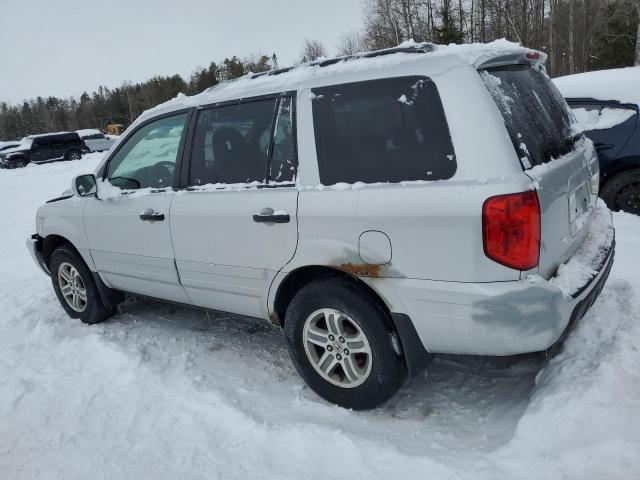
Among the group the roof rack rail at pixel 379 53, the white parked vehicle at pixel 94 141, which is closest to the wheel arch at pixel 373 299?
the roof rack rail at pixel 379 53

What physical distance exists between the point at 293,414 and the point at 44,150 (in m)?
30.6

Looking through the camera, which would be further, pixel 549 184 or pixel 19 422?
pixel 19 422

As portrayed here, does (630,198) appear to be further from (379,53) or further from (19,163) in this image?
(19,163)

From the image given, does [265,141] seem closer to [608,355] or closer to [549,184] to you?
[549,184]

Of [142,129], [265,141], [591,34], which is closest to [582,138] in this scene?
[265,141]

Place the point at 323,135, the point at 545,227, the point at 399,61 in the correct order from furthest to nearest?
the point at 323,135 → the point at 399,61 → the point at 545,227

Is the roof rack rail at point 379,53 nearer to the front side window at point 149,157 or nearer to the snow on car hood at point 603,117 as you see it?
the front side window at point 149,157

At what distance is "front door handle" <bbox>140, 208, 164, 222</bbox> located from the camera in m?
3.47

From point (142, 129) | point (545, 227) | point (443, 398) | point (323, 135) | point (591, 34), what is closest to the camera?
point (545, 227)

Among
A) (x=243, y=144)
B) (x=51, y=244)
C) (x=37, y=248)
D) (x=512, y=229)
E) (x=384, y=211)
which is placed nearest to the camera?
(x=512, y=229)

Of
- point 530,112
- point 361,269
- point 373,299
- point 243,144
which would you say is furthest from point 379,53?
point 373,299

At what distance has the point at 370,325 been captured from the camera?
2.61 metres

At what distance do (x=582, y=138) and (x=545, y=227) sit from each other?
1267 mm

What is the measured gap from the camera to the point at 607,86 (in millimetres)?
6102
